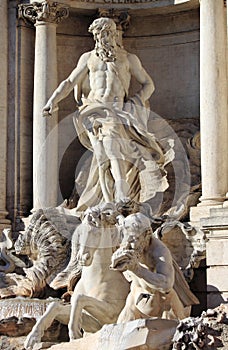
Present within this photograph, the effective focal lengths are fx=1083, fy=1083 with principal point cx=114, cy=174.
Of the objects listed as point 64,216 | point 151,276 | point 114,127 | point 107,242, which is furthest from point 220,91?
point 151,276

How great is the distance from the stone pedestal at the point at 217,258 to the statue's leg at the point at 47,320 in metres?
2.59

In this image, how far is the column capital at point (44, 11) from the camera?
2058 cm

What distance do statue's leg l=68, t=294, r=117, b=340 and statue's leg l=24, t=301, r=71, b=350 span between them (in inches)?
14.2

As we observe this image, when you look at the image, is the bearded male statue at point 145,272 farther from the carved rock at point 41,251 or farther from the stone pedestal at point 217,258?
the carved rock at point 41,251

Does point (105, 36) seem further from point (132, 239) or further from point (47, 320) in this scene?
point (132, 239)

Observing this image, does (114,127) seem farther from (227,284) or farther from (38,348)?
(38,348)

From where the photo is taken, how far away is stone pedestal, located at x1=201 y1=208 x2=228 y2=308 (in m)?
16.3

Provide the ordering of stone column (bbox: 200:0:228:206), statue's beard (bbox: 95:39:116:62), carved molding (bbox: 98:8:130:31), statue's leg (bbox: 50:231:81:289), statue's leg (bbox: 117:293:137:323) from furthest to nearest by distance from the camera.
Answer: carved molding (bbox: 98:8:130:31) → statue's beard (bbox: 95:39:116:62) → stone column (bbox: 200:0:228:206) → statue's leg (bbox: 50:231:81:289) → statue's leg (bbox: 117:293:137:323)

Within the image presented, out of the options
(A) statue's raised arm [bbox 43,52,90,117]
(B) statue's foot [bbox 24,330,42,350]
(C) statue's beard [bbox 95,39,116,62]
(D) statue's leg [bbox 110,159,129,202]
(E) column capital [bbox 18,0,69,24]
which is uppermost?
(E) column capital [bbox 18,0,69,24]

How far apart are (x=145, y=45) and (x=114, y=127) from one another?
316cm

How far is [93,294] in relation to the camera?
14.7 m

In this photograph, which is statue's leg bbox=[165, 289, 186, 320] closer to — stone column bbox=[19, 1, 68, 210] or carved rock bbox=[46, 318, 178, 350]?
carved rock bbox=[46, 318, 178, 350]

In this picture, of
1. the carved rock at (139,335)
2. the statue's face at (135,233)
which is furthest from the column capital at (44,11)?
the carved rock at (139,335)

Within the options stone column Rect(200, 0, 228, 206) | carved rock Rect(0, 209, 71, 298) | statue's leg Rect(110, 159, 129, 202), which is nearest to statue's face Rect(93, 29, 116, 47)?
stone column Rect(200, 0, 228, 206)
